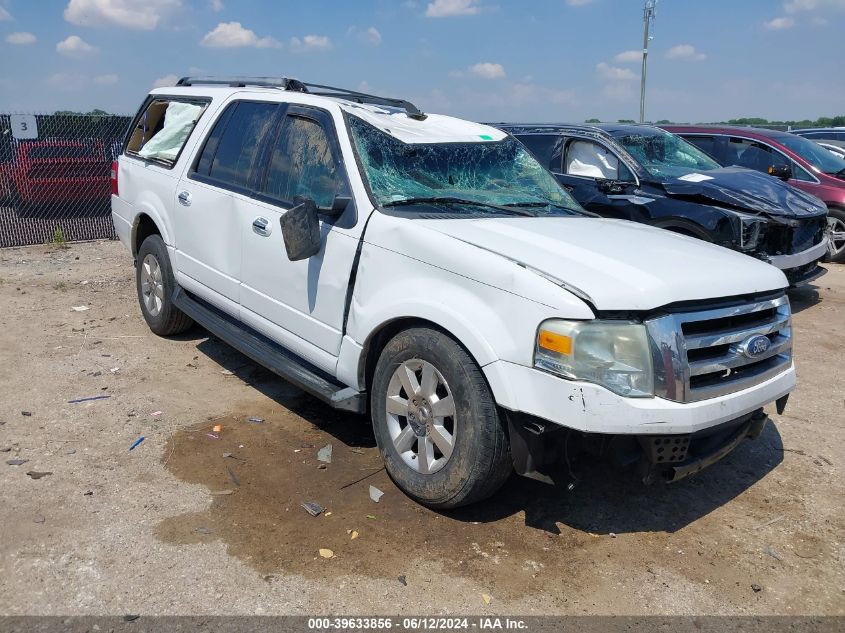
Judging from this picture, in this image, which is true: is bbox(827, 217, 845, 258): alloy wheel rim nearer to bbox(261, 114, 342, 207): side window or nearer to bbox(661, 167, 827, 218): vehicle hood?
bbox(661, 167, 827, 218): vehicle hood

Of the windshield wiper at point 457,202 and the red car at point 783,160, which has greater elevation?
the red car at point 783,160

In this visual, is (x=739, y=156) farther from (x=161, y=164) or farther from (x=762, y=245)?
(x=161, y=164)

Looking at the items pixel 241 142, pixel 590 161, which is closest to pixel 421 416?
pixel 241 142

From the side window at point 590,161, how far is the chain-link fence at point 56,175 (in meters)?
6.98

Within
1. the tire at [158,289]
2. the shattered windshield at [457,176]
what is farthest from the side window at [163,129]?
the shattered windshield at [457,176]

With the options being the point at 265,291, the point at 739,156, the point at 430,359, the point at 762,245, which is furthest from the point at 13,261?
the point at 739,156

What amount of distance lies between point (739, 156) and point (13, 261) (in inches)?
389

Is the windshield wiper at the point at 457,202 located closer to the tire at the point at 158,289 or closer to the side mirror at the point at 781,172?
the tire at the point at 158,289

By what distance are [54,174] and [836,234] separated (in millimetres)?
11507

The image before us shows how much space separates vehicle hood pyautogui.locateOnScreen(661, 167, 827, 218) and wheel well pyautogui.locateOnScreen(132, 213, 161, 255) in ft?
16.6

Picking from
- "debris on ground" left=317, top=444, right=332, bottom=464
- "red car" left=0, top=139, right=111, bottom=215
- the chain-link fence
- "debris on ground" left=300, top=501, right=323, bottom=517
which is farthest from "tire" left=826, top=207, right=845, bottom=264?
"red car" left=0, top=139, right=111, bottom=215

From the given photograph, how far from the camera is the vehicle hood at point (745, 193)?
24.1 feet

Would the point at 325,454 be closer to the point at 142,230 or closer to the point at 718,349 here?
the point at 718,349

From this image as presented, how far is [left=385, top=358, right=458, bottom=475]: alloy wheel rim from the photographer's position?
3.39 metres
